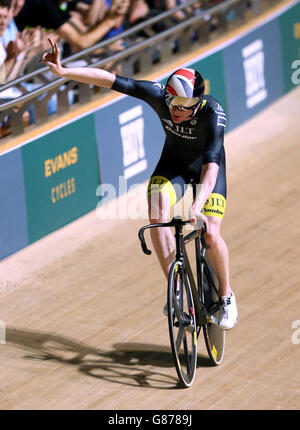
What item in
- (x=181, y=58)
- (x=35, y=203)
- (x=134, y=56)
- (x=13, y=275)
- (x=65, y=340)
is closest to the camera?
(x=65, y=340)

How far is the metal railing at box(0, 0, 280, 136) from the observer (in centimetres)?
714

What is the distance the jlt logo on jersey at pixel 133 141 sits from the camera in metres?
8.12

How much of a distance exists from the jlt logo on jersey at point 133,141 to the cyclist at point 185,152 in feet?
9.19

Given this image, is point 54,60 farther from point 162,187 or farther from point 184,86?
point 162,187

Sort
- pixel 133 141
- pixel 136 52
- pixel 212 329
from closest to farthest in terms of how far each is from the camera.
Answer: pixel 212 329
pixel 133 141
pixel 136 52

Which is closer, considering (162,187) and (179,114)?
(179,114)

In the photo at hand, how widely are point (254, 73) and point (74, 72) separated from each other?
5.36m

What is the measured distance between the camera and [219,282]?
5301 millimetres

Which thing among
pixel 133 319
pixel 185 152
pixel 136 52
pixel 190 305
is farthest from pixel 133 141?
pixel 190 305

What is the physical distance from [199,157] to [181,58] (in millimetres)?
3998

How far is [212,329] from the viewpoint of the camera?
5266mm

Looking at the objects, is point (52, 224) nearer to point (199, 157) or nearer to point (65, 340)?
point (65, 340)

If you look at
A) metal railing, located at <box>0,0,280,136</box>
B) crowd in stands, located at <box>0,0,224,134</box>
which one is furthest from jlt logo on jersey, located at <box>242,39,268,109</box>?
crowd in stands, located at <box>0,0,224,134</box>
